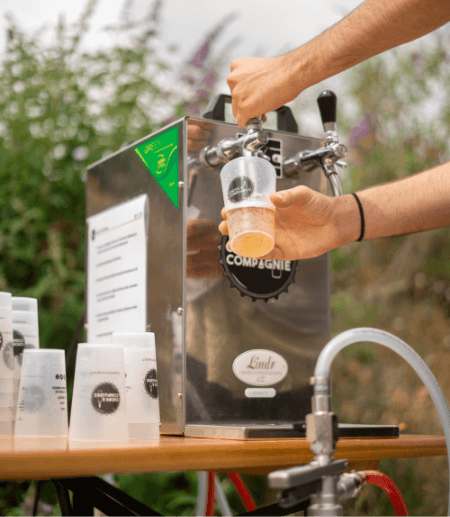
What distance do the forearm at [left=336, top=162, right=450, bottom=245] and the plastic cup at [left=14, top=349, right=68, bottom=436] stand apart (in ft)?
1.63

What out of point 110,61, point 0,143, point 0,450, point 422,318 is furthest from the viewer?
point 422,318

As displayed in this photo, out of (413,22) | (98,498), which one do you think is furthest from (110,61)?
(98,498)

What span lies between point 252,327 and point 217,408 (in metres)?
0.15

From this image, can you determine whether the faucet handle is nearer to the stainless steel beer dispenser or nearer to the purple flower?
the stainless steel beer dispenser

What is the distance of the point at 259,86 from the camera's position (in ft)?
3.14

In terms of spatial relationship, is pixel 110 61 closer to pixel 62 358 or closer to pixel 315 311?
pixel 315 311

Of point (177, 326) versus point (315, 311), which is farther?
point (315, 311)

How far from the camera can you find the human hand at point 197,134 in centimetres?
107

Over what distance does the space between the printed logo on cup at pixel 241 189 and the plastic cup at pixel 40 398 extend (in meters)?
0.34

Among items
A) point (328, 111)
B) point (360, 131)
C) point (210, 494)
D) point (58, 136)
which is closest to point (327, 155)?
point (328, 111)

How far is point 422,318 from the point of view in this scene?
7.39ft

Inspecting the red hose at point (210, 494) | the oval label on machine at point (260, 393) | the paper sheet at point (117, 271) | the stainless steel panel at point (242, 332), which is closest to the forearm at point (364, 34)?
the stainless steel panel at point (242, 332)

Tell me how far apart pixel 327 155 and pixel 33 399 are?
25.2 inches

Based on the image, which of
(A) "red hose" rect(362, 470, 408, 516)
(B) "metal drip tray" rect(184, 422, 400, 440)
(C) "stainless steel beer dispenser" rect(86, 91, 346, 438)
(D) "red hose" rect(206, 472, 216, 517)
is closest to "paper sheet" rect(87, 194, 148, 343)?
(C) "stainless steel beer dispenser" rect(86, 91, 346, 438)
